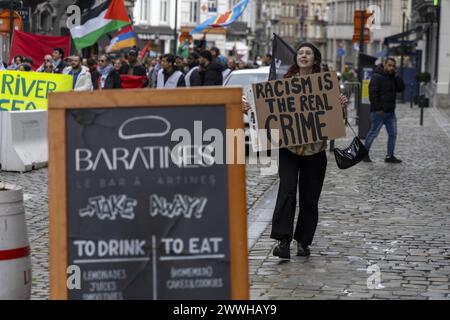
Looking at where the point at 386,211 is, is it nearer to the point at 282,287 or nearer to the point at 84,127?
the point at 282,287

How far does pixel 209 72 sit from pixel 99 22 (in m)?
4.70

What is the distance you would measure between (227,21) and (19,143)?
67.0 feet

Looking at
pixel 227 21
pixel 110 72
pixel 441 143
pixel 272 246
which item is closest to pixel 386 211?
pixel 272 246

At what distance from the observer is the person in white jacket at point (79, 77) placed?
19.7 m

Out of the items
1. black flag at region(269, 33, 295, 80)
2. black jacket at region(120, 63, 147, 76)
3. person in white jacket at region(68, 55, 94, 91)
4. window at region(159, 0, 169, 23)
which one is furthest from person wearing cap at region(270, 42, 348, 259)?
window at region(159, 0, 169, 23)

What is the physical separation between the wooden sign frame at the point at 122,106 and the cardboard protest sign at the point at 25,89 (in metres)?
12.9

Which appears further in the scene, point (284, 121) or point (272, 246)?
point (272, 246)

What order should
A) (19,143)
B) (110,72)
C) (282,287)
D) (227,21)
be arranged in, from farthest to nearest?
(227,21)
(110,72)
(19,143)
(282,287)

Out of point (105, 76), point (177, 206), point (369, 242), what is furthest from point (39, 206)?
point (105, 76)

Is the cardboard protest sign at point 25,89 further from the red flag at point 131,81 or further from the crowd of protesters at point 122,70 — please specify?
the red flag at point 131,81

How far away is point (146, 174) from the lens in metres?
5.85

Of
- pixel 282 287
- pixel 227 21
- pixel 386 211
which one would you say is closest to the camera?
pixel 282 287

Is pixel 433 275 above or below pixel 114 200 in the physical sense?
below

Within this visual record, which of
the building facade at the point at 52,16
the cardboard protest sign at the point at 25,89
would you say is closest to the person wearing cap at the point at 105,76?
the cardboard protest sign at the point at 25,89
